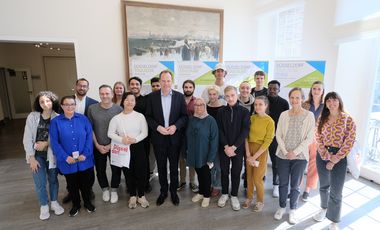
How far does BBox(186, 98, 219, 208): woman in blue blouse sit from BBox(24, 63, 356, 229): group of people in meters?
0.01

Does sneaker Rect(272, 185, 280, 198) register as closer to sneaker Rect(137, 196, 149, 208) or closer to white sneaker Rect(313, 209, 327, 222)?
white sneaker Rect(313, 209, 327, 222)

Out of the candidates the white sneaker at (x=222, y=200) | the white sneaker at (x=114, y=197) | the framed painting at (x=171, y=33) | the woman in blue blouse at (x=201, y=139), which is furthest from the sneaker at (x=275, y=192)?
the framed painting at (x=171, y=33)

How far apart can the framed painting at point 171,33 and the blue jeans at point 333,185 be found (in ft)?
11.7

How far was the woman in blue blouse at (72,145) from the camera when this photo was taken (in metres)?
2.29

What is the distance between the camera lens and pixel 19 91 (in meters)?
8.44

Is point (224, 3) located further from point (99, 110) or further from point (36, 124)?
point (36, 124)

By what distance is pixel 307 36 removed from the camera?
159 inches

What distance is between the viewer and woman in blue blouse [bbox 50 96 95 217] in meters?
2.29

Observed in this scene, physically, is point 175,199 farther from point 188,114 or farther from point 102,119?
point 102,119

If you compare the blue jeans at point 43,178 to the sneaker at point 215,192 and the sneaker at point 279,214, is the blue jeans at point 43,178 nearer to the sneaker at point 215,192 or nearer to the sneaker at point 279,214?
the sneaker at point 215,192

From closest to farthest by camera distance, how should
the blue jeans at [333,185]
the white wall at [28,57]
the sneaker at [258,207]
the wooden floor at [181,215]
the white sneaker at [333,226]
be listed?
the blue jeans at [333,185] → the white sneaker at [333,226] → the wooden floor at [181,215] → the sneaker at [258,207] → the white wall at [28,57]

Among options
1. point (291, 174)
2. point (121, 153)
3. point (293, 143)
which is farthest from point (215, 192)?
point (121, 153)

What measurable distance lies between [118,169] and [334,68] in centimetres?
366

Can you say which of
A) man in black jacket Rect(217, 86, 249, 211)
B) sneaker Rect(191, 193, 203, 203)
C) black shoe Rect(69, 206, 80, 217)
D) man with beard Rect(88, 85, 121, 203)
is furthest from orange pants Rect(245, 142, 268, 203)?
black shoe Rect(69, 206, 80, 217)
